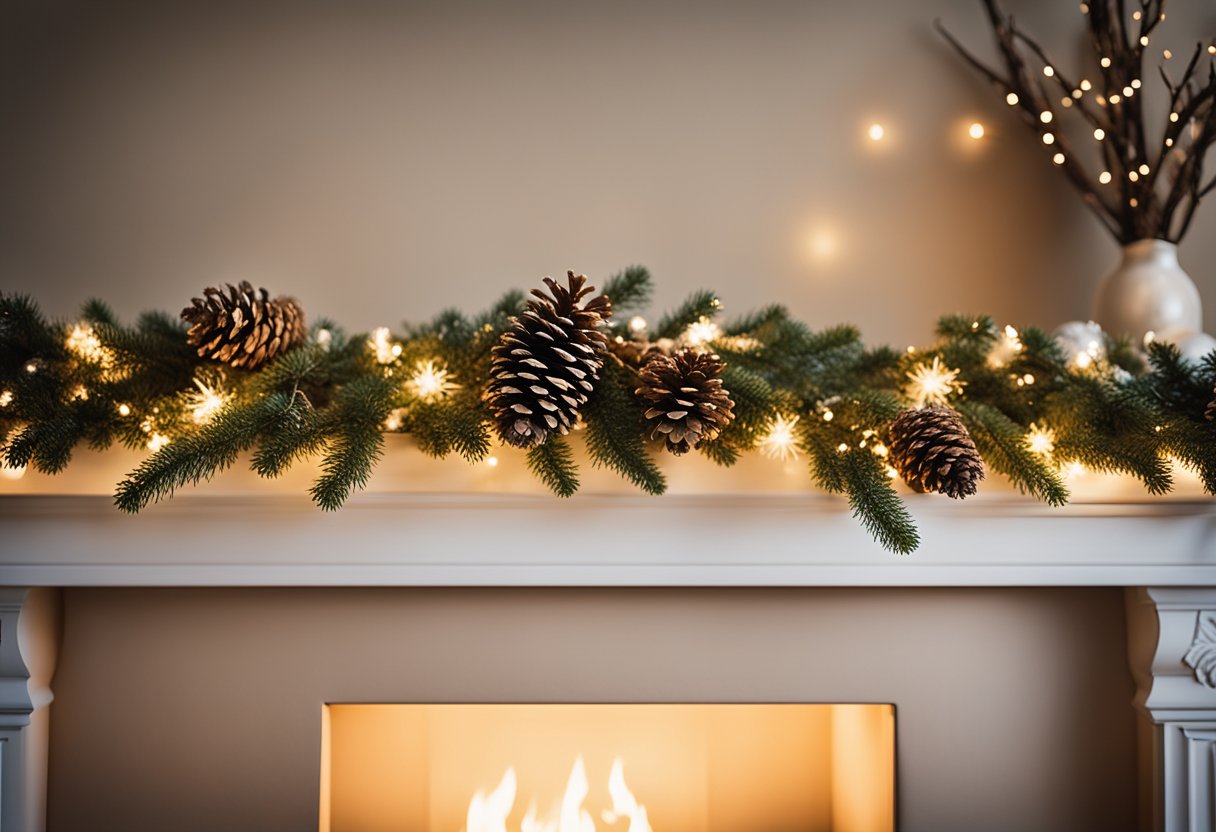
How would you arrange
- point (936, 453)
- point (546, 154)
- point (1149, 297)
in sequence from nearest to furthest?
point (936, 453)
point (1149, 297)
point (546, 154)

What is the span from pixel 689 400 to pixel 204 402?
20.2 inches

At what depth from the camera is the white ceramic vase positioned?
1.05 meters

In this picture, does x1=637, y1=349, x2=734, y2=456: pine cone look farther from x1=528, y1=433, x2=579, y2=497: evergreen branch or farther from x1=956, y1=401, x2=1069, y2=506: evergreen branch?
x1=956, y1=401, x2=1069, y2=506: evergreen branch

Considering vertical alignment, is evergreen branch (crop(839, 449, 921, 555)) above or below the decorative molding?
above

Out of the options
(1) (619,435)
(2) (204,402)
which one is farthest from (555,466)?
(2) (204,402)

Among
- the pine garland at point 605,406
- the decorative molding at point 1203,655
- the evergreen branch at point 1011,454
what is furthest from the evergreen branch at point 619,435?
the decorative molding at point 1203,655

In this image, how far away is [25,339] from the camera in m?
0.89

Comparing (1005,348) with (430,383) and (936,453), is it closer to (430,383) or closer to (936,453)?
(936,453)

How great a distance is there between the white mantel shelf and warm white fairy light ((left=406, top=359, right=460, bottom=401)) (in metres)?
0.11

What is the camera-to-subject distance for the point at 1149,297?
1.06m

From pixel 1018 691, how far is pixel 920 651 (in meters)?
0.12

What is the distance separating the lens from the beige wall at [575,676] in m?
0.87

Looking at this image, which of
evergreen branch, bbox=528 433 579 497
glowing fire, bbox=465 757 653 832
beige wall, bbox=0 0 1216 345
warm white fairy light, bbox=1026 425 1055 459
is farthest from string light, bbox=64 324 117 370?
warm white fairy light, bbox=1026 425 1055 459

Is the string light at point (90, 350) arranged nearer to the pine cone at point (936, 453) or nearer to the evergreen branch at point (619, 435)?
the evergreen branch at point (619, 435)
